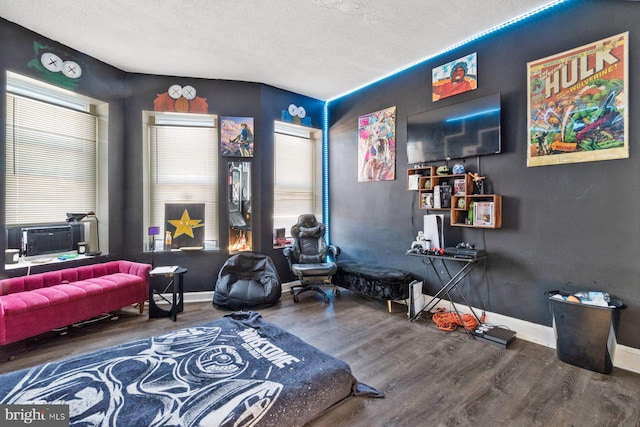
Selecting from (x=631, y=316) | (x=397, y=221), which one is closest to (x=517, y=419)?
(x=631, y=316)

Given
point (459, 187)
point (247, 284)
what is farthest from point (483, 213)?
point (247, 284)

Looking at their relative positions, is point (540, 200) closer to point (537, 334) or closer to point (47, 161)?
point (537, 334)

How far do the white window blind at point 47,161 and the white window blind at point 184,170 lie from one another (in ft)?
2.39

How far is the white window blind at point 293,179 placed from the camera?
4969 mm

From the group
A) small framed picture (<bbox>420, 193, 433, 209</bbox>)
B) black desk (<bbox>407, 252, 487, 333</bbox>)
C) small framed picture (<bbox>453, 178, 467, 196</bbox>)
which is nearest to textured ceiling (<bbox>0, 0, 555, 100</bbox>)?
small framed picture (<bbox>453, 178, 467, 196</bbox>)

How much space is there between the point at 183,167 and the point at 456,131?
375 centimetres

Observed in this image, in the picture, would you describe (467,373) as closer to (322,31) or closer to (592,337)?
(592,337)

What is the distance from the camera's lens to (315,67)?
13.0 feet

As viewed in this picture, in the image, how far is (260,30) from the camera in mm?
3094

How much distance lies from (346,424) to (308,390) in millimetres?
295

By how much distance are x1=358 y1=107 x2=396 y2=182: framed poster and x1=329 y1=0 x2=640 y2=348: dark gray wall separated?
142mm

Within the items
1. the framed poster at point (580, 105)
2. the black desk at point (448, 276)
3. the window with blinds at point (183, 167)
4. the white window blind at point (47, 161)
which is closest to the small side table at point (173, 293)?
the window with blinds at point (183, 167)

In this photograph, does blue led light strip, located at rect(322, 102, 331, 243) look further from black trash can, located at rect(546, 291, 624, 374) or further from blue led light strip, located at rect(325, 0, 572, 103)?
black trash can, located at rect(546, 291, 624, 374)

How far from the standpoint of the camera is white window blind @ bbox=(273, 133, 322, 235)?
16.3 feet
